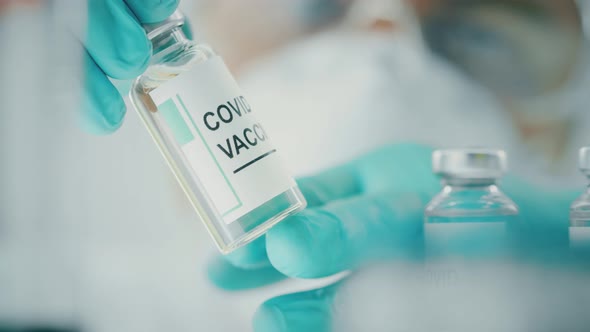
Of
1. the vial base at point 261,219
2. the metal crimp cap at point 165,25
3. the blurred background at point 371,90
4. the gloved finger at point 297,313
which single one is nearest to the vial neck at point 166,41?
the metal crimp cap at point 165,25

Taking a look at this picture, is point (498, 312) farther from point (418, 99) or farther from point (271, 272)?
point (418, 99)

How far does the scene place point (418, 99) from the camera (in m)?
1.49

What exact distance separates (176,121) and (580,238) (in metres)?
0.51

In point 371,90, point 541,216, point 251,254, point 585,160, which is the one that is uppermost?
point 371,90

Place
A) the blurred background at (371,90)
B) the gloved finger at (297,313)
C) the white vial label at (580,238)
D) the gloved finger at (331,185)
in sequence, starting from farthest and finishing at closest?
the blurred background at (371,90), the gloved finger at (331,185), the white vial label at (580,238), the gloved finger at (297,313)

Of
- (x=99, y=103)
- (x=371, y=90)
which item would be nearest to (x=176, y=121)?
(x=99, y=103)

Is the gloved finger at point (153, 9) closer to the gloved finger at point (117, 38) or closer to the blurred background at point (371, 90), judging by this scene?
the gloved finger at point (117, 38)

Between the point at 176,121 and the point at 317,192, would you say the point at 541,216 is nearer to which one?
the point at 317,192

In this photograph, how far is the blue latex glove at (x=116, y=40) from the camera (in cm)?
63

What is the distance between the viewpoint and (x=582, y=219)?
728mm

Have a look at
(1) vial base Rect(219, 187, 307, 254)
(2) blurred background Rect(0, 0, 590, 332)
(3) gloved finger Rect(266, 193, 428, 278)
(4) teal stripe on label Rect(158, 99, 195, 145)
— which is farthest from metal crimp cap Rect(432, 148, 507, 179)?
(2) blurred background Rect(0, 0, 590, 332)

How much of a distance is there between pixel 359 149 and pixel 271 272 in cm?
64

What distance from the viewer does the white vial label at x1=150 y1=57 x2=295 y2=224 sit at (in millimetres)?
572

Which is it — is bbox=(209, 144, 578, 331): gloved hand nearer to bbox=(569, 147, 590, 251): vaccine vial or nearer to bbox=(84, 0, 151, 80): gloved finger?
bbox=(569, 147, 590, 251): vaccine vial
